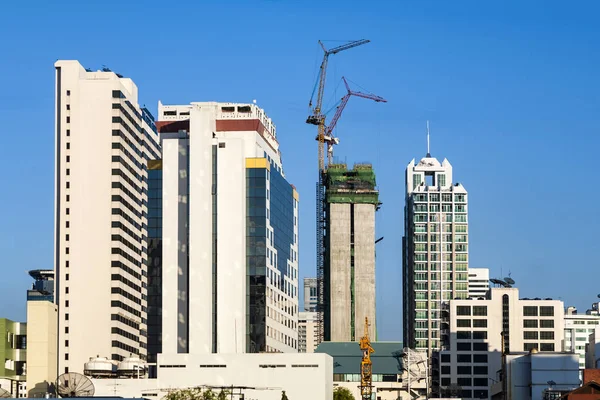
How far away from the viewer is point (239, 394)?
198500 mm

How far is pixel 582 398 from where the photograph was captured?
187750 mm

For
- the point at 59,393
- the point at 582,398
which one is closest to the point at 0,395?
the point at 59,393

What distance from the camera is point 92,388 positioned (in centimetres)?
19450

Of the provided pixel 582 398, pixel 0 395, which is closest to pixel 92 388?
pixel 0 395

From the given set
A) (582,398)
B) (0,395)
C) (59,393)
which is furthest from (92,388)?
(582,398)

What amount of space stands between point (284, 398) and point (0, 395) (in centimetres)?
4045

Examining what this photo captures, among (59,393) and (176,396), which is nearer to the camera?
(176,396)

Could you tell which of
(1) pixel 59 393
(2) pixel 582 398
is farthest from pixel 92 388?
(2) pixel 582 398

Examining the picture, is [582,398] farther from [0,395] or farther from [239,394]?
[0,395]

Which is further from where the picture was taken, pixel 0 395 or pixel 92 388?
pixel 92 388

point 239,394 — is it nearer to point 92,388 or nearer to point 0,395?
point 92,388

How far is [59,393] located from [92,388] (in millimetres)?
5772

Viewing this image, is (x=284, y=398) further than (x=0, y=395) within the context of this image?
Yes

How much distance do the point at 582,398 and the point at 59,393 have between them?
255 feet
